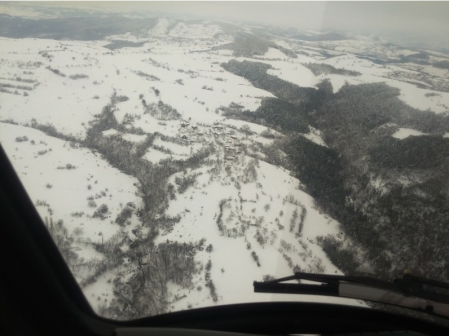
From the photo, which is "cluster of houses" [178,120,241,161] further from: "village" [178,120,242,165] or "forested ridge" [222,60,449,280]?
"forested ridge" [222,60,449,280]

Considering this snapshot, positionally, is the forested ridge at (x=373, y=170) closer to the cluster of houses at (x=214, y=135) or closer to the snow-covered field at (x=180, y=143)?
the snow-covered field at (x=180, y=143)

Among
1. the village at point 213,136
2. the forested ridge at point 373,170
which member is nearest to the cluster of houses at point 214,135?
the village at point 213,136

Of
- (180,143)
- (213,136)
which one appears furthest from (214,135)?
(180,143)

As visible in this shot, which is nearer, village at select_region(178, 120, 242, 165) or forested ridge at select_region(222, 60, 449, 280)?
forested ridge at select_region(222, 60, 449, 280)

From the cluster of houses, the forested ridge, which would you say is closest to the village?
the cluster of houses

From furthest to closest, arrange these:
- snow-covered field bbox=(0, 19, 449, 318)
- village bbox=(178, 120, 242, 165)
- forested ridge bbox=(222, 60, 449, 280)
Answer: village bbox=(178, 120, 242, 165)
forested ridge bbox=(222, 60, 449, 280)
snow-covered field bbox=(0, 19, 449, 318)

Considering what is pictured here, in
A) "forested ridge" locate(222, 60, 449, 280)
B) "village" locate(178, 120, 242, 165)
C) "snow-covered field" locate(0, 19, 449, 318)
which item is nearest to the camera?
"snow-covered field" locate(0, 19, 449, 318)
